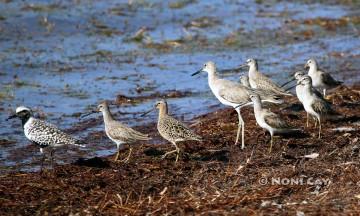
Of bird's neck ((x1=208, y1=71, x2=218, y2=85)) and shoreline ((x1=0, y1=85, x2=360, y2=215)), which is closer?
shoreline ((x1=0, y1=85, x2=360, y2=215))

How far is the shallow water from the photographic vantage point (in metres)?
16.0

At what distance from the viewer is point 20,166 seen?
1212 cm

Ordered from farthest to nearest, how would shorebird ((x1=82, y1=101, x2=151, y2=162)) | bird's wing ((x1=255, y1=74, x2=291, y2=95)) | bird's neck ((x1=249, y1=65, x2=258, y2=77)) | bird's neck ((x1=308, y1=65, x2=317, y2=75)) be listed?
bird's neck ((x1=308, y1=65, x2=317, y2=75))
bird's neck ((x1=249, y1=65, x2=258, y2=77))
bird's wing ((x1=255, y1=74, x2=291, y2=95))
shorebird ((x1=82, y1=101, x2=151, y2=162))

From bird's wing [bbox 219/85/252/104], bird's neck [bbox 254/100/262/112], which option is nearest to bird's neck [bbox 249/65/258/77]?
bird's wing [bbox 219/85/252/104]

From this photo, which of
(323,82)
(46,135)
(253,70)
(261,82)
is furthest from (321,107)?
(46,135)

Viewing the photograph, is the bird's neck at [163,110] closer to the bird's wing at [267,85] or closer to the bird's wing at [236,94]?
the bird's wing at [236,94]

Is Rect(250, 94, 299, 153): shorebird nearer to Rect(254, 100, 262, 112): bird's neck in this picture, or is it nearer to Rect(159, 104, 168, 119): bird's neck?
Rect(254, 100, 262, 112): bird's neck

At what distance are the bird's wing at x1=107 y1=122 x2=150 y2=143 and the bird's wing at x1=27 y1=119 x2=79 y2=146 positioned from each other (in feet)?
1.95

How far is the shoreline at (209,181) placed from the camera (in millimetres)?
9062

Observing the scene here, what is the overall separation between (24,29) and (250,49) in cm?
571

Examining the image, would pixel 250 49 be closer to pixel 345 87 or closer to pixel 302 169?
pixel 345 87

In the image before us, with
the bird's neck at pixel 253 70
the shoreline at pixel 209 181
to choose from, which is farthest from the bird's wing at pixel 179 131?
the bird's neck at pixel 253 70

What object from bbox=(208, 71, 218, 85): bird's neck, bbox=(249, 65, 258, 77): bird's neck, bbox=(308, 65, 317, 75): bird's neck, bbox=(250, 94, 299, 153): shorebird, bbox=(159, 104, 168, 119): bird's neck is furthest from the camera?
bbox=(308, 65, 317, 75): bird's neck

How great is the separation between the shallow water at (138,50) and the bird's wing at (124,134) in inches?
43.1
